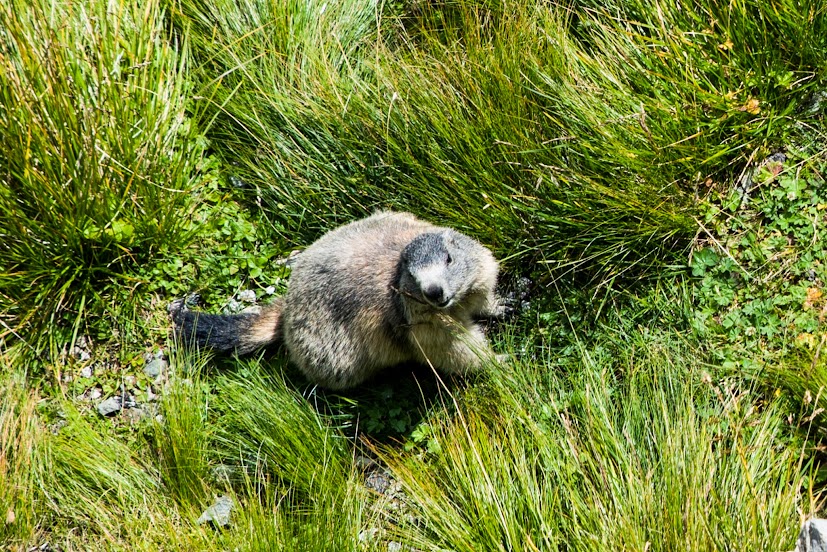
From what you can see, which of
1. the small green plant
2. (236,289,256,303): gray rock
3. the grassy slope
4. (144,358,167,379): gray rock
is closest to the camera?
the grassy slope

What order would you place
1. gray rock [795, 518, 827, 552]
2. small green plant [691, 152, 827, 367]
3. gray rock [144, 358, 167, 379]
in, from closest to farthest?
gray rock [795, 518, 827, 552] < small green plant [691, 152, 827, 367] < gray rock [144, 358, 167, 379]

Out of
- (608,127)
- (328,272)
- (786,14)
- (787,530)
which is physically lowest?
(787,530)

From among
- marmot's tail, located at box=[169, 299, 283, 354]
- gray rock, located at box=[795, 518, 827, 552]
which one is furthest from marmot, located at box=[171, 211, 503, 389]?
gray rock, located at box=[795, 518, 827, 552]

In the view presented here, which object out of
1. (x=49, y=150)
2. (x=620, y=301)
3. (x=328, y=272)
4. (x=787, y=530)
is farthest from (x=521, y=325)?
(x=49, y=150)

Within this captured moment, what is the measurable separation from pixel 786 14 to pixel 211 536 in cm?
438

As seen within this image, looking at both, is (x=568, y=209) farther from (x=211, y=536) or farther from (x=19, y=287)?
(x=19, y=287)

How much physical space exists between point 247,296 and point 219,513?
1636mm

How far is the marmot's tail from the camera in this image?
5.20m

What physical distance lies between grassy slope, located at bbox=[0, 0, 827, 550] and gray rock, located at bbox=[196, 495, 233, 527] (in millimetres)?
68

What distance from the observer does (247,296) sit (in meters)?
5.74

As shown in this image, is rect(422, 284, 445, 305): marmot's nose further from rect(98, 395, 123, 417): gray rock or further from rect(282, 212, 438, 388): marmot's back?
rect(98, 395, 123, 417): gray rock

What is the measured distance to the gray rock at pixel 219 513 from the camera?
4.61 m

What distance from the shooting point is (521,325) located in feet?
16.9

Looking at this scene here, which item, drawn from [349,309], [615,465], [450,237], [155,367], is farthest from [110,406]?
[615,465]
